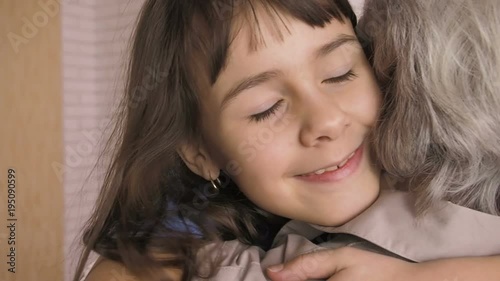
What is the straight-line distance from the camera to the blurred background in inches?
103

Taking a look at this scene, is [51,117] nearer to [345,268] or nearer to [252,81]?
[252,81]

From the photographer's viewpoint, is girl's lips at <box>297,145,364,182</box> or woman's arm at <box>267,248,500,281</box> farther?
girl's lips at <box>297,145,364,182</box>

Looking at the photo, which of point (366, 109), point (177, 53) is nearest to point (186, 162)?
point (177, 53)

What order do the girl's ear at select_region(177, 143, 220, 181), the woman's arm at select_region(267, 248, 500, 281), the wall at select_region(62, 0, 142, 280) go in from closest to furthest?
the woman's arm at select_region(267, 248, 500, 281), the girl's ear at select_region(177, 143, 220, 181), the wall at select_region(62, 0, 142, 280)

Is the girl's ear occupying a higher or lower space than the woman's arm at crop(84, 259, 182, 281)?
higher

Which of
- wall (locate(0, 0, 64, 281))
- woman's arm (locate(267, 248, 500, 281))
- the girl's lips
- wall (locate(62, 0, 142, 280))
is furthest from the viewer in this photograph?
wall (locate(62, 0, 142, 280))

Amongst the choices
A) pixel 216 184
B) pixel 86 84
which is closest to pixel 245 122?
pixel 216 184

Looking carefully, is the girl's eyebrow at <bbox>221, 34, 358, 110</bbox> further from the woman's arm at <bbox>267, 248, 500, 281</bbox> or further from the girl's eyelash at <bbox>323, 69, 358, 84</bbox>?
the woman's arm at <bbox>267, 248, 500, 281</bbox>

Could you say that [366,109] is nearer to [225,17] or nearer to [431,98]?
[431,98]

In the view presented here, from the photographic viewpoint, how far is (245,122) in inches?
35.8

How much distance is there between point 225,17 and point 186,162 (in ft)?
0.94

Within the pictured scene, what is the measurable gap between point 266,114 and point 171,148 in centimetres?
22

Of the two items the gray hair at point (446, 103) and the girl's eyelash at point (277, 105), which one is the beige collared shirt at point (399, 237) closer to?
the gray hair at point (446, 103)

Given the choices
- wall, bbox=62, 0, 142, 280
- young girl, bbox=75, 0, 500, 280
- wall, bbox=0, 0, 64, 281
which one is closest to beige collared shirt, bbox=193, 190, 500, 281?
young girl, bbox=75, 0, 500, 280
